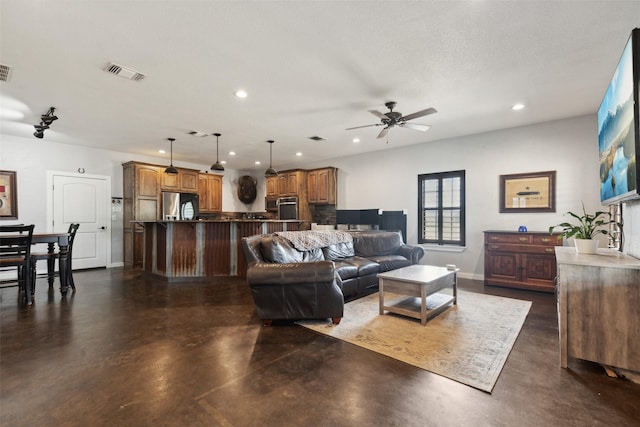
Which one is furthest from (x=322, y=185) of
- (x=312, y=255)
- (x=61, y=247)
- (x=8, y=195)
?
(x=8, y=195)

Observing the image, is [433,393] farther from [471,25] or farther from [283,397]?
[471,25]

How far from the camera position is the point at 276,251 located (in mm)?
3611

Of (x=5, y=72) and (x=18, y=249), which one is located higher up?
(x=5, y=72)

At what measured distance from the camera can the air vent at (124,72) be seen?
2979 millimetres

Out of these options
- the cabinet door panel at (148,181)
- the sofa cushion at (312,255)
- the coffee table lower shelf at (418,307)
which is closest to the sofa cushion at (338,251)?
the sofa cushion at (312,255)

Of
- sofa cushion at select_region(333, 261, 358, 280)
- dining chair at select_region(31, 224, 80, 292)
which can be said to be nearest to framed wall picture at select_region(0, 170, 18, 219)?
dining chair at select_region(31, 224, 80, 292)

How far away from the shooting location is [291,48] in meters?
2.68

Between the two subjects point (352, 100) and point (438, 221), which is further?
point (438, 221)

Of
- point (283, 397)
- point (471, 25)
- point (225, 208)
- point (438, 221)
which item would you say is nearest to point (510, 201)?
point (438, 221)

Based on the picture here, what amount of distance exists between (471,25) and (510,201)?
3.74 m

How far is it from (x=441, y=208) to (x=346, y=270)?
3.05 meters

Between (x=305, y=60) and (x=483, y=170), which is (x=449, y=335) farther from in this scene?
(x=483, y=170)

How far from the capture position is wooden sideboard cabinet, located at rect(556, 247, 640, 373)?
207 centimetres

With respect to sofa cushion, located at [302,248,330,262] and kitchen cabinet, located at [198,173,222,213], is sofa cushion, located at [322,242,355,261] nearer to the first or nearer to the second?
sofa cushion, located at [302,248,330,262]
